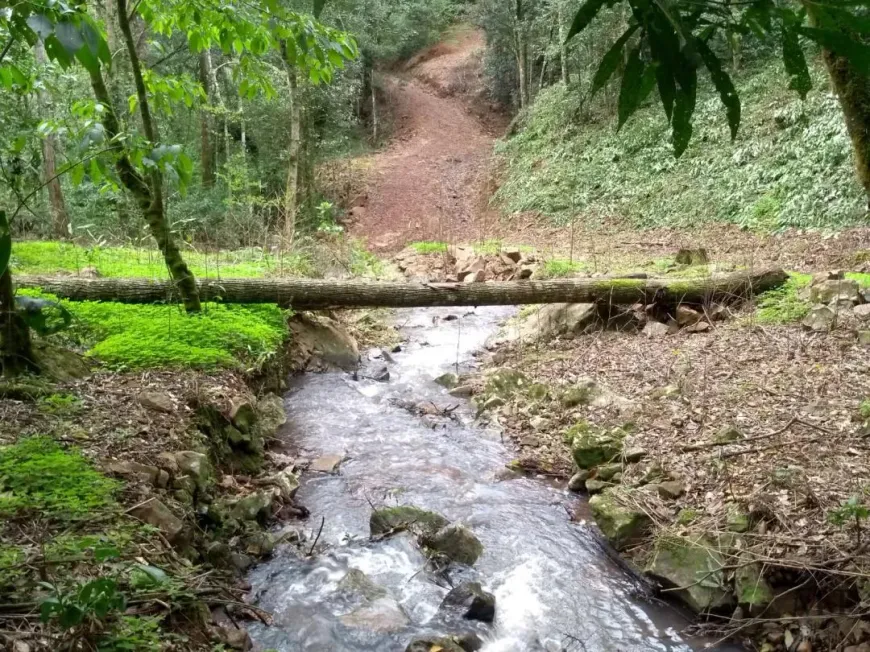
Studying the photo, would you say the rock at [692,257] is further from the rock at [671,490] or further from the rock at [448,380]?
the rock at [671,490]

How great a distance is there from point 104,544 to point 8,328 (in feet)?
6.16

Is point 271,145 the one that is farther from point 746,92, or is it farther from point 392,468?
point 392,468

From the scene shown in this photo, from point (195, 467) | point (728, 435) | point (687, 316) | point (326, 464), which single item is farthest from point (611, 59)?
point (687, 316)

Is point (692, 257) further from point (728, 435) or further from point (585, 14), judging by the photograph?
point (585, 14)

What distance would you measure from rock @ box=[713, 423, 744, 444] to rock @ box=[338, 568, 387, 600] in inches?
108

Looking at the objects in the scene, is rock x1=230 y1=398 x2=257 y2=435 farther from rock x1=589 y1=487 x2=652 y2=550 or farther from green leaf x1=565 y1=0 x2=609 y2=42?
green leaf x1=565 y1=0 x2=609 y2=42

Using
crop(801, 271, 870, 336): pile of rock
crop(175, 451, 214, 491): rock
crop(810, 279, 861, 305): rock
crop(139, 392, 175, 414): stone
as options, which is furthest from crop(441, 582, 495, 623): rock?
crop(810, 279, 861, 305): rock

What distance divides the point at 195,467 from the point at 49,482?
101 centimetres

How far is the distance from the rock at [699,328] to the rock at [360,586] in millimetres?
5353

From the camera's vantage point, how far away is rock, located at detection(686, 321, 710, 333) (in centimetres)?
745

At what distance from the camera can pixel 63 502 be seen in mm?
2828

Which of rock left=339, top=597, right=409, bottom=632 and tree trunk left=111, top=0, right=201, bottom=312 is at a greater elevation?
tree trunk left=111, top=0, right=201, bottom=312

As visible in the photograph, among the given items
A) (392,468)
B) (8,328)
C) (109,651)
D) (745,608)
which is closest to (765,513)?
(745,608)

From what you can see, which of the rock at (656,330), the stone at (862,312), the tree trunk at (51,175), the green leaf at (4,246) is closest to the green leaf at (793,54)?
the green leaf at (4,246)
